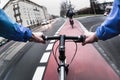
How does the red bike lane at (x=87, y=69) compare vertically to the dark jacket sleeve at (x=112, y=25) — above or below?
below

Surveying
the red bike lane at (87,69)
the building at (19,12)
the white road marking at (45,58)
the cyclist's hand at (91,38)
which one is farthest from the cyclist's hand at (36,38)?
the building at (19,12)

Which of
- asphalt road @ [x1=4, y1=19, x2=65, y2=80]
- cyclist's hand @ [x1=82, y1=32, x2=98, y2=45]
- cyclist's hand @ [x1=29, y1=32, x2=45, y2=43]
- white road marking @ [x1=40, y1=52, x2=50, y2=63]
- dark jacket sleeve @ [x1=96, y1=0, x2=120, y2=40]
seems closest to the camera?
dark jacket sleeve @ [x1=96, y1=0, x2=120, y2=40]

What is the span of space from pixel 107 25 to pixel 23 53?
13.7 ft

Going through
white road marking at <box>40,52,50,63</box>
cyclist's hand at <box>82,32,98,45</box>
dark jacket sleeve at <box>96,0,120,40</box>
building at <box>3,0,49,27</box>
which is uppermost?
dark jacket sleeve at <box>96,0,120,40</box>

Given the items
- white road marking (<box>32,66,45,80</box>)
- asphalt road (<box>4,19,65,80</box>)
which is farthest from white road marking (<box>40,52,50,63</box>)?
white road marking (<box>32,66,45,80</box>)

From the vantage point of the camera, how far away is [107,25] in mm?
2867

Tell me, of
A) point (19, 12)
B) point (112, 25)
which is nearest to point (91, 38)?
point (112, 25)

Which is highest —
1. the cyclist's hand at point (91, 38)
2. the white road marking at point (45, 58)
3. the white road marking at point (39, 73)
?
the cyclist's hand at point (91, 38)

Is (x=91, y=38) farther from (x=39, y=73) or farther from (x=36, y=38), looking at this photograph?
(x=39, y=73)

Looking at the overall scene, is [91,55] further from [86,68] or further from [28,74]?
[28,74]

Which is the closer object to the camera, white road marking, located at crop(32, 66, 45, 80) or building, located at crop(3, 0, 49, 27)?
white road marking, located at crop(32, 66, 45, 80)

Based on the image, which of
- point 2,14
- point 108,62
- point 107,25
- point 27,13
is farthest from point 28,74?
point 27,13

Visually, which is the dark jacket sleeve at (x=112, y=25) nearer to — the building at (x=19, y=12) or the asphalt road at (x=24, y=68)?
the asphalt road at (x=24, y=68)

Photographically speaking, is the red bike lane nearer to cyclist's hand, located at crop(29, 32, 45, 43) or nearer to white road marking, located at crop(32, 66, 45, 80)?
white road marking, located at crop(32, 66, 45, 80)
